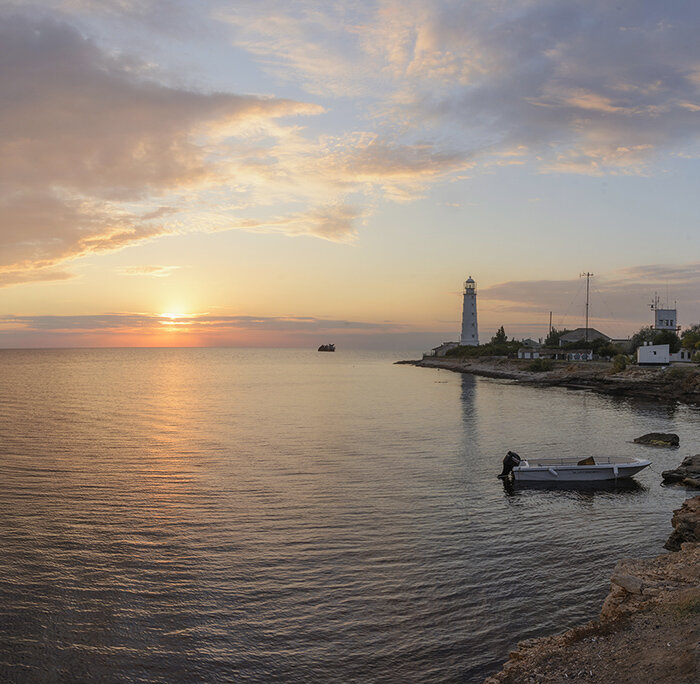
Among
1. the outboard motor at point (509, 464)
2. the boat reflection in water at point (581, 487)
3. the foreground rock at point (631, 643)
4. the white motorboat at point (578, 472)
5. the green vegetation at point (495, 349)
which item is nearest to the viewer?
the foreground rock at point (631, 643)

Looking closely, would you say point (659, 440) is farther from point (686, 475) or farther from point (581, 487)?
point (581, 487)

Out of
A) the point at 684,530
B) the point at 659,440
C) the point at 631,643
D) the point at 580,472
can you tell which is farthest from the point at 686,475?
the point at 631,643

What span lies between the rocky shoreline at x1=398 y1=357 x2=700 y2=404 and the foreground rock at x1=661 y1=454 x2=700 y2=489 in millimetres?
42605

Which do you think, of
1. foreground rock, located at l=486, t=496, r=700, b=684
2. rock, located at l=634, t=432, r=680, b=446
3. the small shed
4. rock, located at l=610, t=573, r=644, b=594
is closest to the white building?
the small shed

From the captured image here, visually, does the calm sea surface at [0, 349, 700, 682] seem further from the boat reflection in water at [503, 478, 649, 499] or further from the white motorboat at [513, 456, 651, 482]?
the white motorboat at [513, 456, 651, 482]

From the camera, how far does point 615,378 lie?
85312mm

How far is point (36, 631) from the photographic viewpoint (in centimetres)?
1362

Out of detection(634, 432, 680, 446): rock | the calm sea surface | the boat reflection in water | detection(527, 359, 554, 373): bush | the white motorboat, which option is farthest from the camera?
detection(527, 359, 554, 373): bush

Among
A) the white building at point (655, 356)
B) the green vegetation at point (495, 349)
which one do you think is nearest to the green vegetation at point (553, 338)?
the green vegetation at point (495, 349)

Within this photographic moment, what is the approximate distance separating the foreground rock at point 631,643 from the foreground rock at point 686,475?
15.6 meters

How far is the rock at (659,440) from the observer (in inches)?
1545

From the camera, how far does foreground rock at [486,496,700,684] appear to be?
A: 9.59m

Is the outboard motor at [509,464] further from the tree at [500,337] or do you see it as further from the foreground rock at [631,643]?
the tree at [500,337]

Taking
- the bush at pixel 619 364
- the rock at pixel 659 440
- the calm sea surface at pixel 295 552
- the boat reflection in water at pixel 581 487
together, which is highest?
the bush at pixel 619 364
